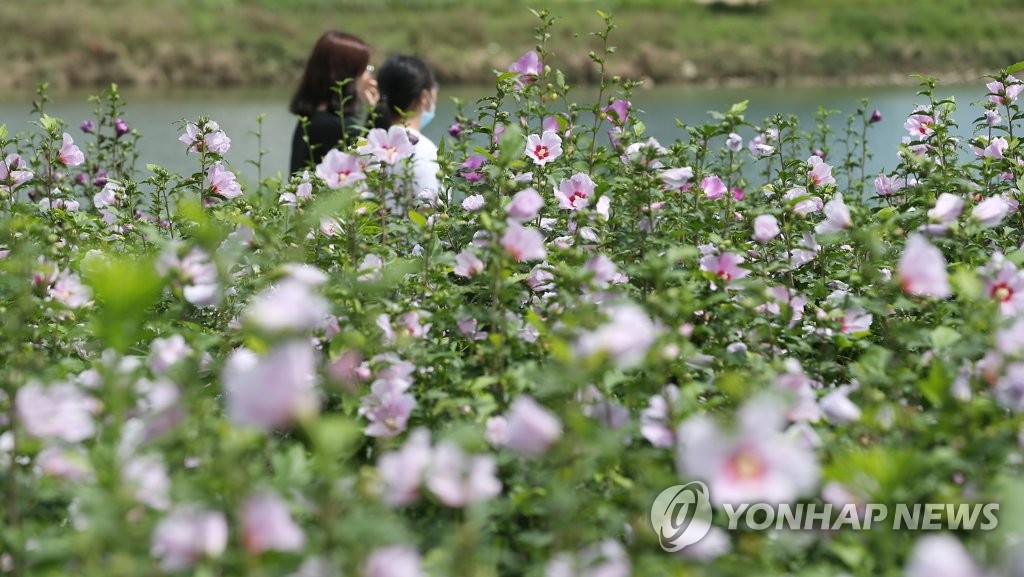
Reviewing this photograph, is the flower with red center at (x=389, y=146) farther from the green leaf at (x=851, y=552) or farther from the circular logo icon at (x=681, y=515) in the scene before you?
the green leaf at (x=851, y=552)

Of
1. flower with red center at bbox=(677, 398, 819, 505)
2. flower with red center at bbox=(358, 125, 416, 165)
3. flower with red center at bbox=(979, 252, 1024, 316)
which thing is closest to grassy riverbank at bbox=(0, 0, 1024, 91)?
flower with red center at bbox=(358, 125, 416, 165)

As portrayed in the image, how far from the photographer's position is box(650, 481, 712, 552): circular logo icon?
4.52ft

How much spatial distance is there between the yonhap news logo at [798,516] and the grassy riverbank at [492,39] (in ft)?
43.4

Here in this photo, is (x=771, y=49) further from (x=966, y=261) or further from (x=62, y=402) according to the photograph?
(x=62, y=402)

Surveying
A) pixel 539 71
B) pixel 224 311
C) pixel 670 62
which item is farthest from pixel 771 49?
pixel 224 311

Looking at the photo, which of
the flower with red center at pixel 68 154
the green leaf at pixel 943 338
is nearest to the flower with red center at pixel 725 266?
the green leaf at pixel 943 338

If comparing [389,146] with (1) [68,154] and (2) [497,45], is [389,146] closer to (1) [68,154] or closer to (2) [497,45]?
(1) [68,154]

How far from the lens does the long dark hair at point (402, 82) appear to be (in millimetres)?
4559

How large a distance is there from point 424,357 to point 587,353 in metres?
0.57

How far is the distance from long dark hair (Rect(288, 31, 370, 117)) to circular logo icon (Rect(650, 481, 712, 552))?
11.0 feet

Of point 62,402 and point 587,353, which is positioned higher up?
point 587,353

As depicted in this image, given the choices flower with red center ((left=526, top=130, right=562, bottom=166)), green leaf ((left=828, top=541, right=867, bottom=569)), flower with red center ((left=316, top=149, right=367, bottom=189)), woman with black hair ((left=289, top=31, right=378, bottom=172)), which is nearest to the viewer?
green leaf ((left=828, top=541, right=867, bottom=569))

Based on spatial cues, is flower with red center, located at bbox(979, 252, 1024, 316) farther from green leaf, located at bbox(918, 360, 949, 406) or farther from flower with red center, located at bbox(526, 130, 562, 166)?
flower with red center, located at bbox(526, 130, 562, 166)

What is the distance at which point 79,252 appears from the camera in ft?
7.72
